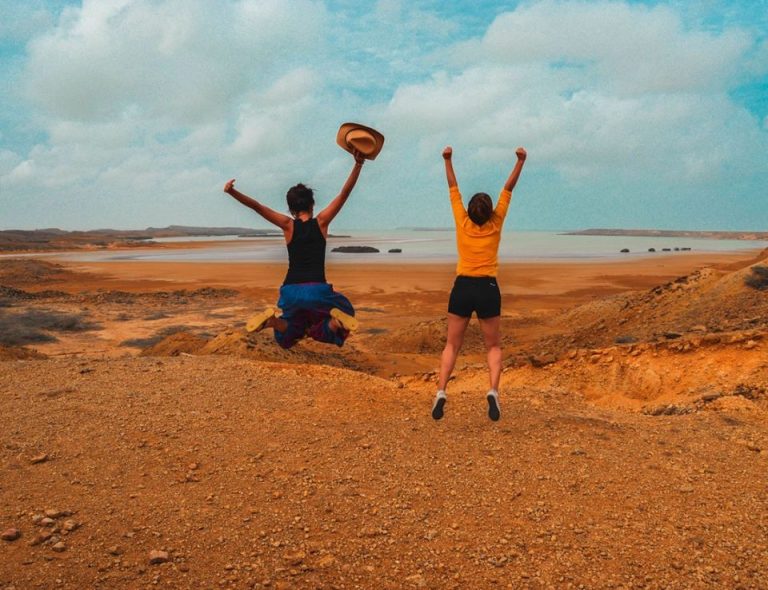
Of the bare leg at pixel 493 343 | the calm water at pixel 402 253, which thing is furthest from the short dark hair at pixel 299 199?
the calm water at pixel 402 253

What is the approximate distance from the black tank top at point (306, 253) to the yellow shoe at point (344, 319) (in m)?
0.33

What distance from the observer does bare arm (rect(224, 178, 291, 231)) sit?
210 inches

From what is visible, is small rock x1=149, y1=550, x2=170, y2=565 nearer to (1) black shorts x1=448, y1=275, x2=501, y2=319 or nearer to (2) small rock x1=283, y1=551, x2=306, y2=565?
(2) small rock x1=283, y1=551, x2=306, y2=565

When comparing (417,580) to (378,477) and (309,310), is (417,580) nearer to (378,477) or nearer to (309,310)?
(378,477)

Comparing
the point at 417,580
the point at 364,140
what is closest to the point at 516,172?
the point at 364,140

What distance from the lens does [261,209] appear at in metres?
5.54

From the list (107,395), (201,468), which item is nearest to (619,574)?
(201,468)

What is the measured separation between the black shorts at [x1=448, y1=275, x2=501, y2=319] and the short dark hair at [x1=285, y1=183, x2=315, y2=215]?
160 centimetres

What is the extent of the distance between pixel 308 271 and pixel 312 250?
0.69 ft

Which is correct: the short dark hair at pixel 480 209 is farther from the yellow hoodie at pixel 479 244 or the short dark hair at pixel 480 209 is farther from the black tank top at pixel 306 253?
the black tank top at pixel 306 253

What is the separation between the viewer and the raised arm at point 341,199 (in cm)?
555

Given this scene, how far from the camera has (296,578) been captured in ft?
11.4

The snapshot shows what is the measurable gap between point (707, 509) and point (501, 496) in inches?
57.3

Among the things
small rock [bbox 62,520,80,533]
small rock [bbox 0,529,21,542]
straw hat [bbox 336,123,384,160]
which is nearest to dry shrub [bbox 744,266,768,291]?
straw hat [bbox 336,123,384,160]
